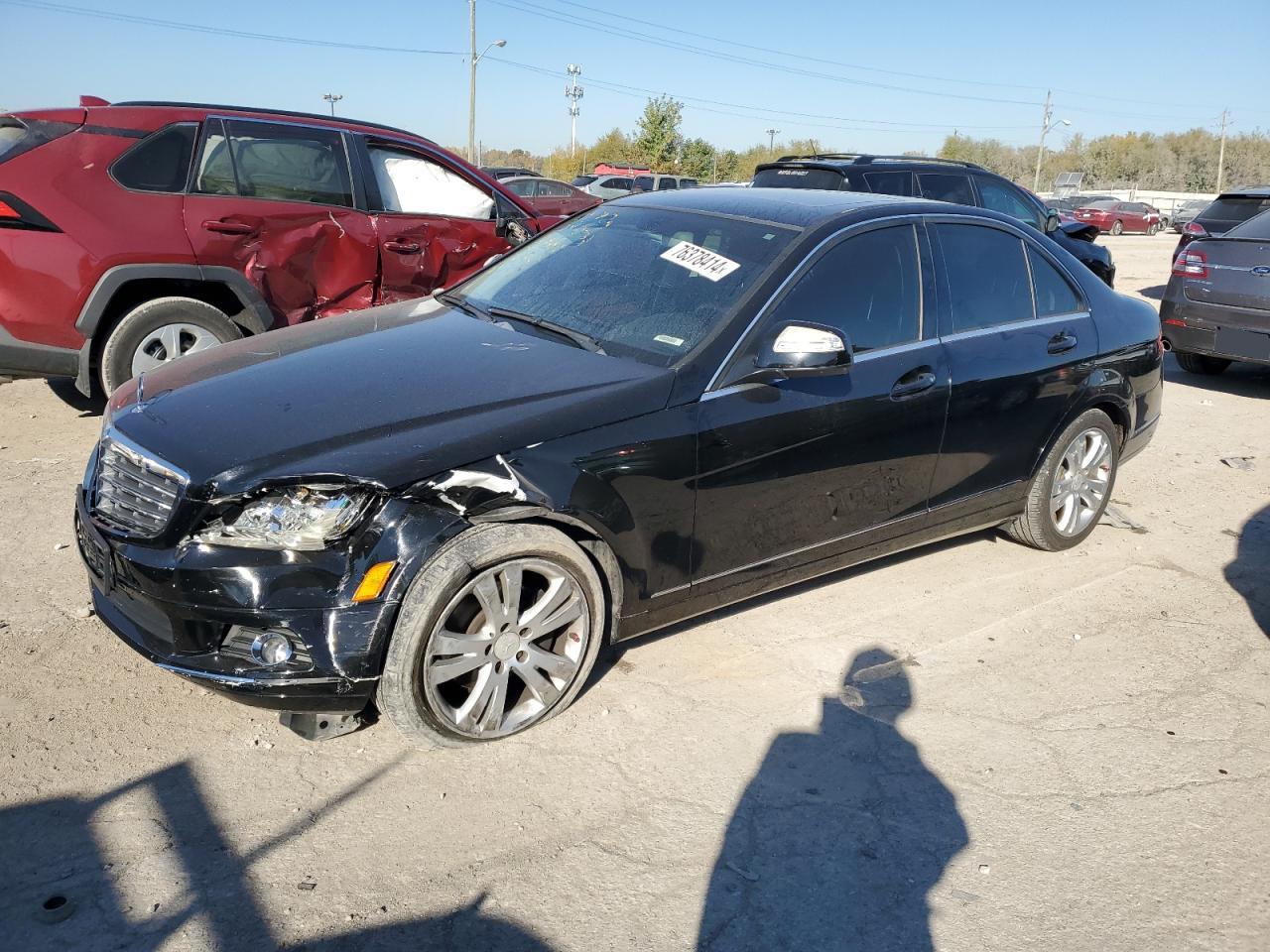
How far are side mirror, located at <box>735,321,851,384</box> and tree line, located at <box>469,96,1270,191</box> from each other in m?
51.4

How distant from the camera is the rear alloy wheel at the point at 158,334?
5961mm

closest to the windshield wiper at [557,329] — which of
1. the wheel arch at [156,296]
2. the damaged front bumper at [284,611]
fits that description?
the damaged front bumper at [284,611]

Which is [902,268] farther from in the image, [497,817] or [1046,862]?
[497,817]

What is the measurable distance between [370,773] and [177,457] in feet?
3.66

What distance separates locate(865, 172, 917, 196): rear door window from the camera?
930 cm

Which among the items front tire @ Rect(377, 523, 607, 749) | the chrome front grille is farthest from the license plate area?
the chrome front grille

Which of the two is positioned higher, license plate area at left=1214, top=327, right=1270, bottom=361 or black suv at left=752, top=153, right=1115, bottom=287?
black suv at left=752, top=153, right=1115, bottom=287

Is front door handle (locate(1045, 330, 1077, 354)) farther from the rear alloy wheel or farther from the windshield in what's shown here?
the rear alloy wheel

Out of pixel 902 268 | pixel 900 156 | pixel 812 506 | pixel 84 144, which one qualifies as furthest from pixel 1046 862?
pixel 900 156

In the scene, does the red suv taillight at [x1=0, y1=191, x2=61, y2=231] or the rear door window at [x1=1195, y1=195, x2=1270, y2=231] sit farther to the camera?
the rear door window at [x1=1195, y1=195, x2=1270, y2=231]

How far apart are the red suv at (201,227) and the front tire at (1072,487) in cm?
346

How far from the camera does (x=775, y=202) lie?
14.6 ft

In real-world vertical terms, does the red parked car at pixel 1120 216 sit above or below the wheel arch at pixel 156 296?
above

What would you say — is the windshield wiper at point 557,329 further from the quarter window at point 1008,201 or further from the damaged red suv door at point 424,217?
the quarter window at point 1008,201
